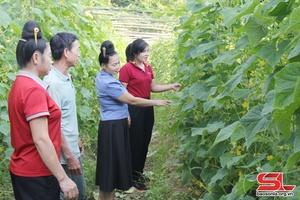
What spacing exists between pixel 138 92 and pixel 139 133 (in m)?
0.38

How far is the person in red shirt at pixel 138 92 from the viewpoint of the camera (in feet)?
15.9

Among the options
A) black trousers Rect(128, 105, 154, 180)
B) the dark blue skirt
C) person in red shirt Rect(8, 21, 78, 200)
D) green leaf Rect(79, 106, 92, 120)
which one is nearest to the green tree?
the dark blue skirt

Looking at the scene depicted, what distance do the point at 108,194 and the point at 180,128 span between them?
2.53 feet

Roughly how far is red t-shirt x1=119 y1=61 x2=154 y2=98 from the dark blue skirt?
2.49 ft

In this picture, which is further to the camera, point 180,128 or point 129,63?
point 129,63

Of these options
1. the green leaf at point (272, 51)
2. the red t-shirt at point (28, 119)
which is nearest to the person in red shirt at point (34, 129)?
the red t-shirt at point (28, 119)

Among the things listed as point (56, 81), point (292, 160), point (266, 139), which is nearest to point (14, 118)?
point (56, 81)

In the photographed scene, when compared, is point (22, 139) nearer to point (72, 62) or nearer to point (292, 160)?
point (72, 62)

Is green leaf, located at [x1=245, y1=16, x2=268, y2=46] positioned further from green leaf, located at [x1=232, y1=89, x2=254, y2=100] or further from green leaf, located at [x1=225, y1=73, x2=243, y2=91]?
green leaf, located at [x1=232, y1=89, x2=254, y2=100]

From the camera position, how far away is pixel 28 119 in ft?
8.01

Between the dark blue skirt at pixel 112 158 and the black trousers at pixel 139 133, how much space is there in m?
0.75

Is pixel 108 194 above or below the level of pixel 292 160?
below

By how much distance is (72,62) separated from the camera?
3.20 metres

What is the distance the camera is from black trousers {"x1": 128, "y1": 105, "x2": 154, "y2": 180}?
4887 millimetres
